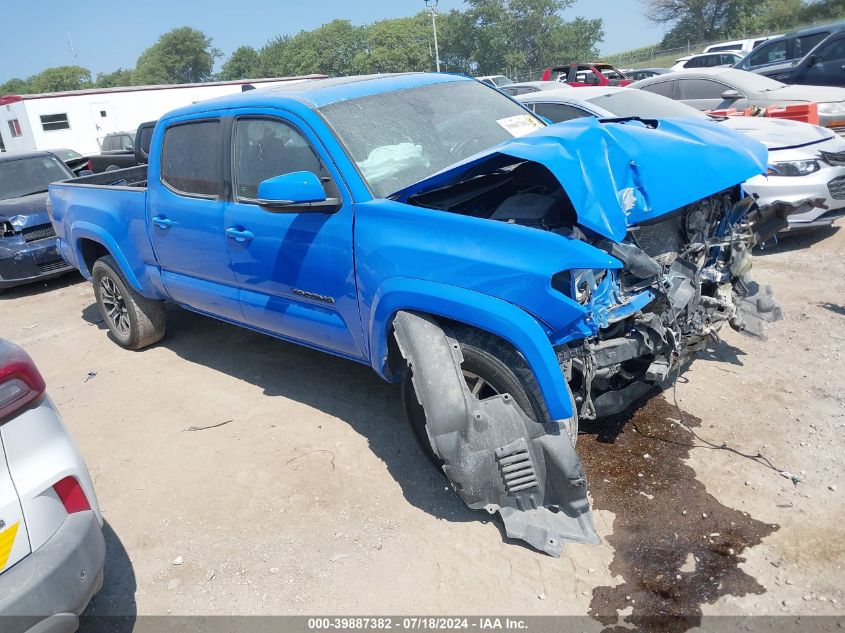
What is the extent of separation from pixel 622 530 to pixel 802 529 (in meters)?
0.78

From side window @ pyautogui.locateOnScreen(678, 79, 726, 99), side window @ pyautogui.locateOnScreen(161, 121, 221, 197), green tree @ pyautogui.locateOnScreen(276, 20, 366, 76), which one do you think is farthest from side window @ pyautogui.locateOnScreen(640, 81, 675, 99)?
green tree @ pyautogui.locateOnScreen(276, 20, 366, 76)

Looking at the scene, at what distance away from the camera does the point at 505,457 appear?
2.98 meters

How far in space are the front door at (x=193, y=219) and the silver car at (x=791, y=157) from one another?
3944mm

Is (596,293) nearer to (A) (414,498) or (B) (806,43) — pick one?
(A) (414,498)

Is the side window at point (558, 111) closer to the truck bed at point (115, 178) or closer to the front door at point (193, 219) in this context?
the front door at point (193, 219)

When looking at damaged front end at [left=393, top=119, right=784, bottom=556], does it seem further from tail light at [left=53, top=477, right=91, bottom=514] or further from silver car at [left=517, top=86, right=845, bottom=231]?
silver car at [left=517, top=86, right=845, bottom=231]

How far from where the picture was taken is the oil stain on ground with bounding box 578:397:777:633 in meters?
2.64

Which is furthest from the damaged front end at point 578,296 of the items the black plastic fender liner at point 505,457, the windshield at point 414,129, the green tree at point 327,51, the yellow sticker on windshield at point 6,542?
the green tree at point 327,51

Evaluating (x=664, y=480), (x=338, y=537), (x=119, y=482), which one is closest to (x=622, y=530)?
(x=664, y=480)

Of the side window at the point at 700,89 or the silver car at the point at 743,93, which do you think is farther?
the side window at the point at 700,89

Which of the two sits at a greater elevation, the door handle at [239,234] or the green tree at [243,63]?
the green tree at [243,63]

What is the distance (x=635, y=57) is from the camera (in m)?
49.8

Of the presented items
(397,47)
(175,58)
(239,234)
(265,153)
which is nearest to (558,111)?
(265,153)

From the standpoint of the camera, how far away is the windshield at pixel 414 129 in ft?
11.9
